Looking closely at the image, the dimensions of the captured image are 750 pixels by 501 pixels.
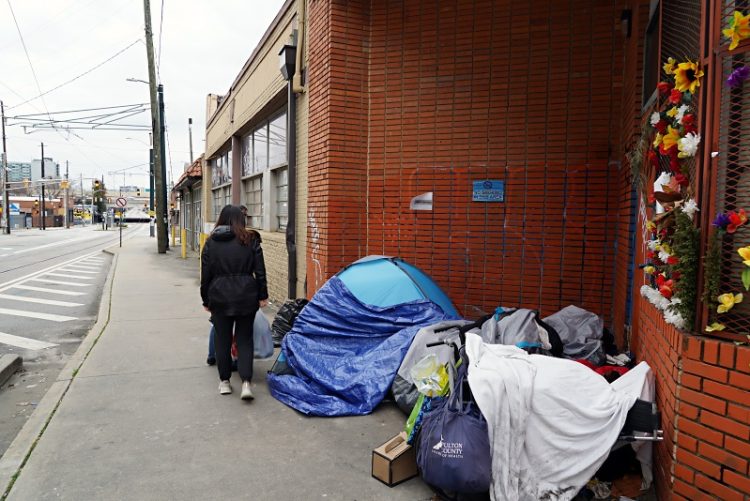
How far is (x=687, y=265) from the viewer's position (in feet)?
8.01

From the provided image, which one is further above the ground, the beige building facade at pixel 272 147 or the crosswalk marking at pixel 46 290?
the beige building facade at pixel 272 147

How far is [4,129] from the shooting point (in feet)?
155

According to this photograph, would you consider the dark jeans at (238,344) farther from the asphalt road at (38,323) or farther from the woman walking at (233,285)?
the asphalt road at (38,323)

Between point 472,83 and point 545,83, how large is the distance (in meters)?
0.79

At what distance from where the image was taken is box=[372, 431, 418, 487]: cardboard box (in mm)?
3064

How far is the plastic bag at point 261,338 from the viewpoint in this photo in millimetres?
5180

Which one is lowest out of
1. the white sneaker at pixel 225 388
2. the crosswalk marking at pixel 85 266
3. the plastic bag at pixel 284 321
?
the crosswalk marking at pixel 85 266

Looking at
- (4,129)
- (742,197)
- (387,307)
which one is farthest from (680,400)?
(4,129)

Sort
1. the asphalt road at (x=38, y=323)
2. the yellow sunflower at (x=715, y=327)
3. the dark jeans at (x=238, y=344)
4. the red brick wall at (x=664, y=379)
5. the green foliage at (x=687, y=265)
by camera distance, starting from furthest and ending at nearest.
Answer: the asphalt road at (x=38, y=323), the dark jeans at (x=238, y=344), the red brick wall at (x=664, y=379), the green foliage at (x=687, y=265), the yellow sunflower at (x=715, y=327)

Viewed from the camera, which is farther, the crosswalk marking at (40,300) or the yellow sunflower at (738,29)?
the crosswalk marking at (40,300)

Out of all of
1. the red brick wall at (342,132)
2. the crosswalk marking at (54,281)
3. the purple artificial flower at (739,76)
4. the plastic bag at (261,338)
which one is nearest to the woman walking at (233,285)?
the plastic bag at (261,338)

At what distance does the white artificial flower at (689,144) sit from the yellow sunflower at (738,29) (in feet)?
1.39

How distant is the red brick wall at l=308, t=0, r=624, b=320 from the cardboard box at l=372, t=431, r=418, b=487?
118 inches

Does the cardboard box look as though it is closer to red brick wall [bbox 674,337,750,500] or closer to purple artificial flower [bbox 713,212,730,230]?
red brick wall [bbox 674,337,750,500]
